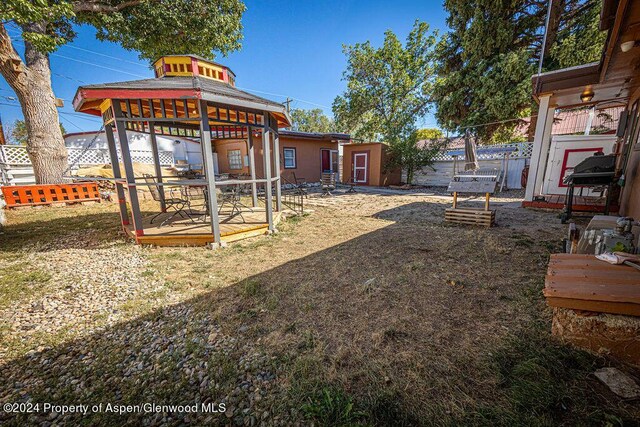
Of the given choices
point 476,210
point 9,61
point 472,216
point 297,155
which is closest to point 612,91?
point 476,210

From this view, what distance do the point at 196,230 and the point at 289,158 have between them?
377 inches

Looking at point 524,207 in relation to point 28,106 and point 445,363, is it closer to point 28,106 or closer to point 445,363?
point 445,363

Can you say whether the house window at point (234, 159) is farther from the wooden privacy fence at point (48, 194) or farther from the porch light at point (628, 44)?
the porch light at point (628, 44)

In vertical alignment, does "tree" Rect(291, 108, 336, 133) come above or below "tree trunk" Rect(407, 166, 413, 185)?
above

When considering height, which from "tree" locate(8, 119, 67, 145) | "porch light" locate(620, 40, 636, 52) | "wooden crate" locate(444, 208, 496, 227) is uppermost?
"tree" locate(8, 119, 67, 145)

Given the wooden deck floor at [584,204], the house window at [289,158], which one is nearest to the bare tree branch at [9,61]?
the house window at [289,158]

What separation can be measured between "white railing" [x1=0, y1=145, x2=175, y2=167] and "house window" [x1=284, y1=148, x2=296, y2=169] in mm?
7709

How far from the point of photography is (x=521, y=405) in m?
1.41

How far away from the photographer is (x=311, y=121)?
169 feet

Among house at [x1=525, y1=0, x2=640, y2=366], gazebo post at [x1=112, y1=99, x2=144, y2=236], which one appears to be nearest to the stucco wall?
gazebo post at [x1=112, y1=99, x2=144, y2=236]

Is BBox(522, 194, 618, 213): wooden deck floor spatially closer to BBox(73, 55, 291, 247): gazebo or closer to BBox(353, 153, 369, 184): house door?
BBox(73, 55, 291, 247): gazebo

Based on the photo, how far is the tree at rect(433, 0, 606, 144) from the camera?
411 inches

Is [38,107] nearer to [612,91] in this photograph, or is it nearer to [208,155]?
[208,155]

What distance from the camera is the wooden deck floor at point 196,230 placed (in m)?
4.60
